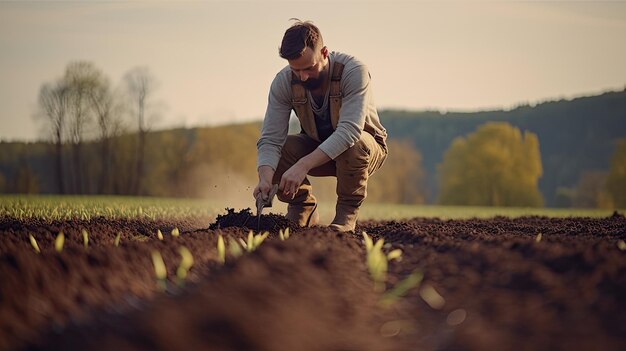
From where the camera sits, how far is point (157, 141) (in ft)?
127

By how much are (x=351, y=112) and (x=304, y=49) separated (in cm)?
70

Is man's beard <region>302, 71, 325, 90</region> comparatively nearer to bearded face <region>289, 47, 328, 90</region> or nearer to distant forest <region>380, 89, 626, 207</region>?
bearded face <region>289, 47, 328, 90</region>

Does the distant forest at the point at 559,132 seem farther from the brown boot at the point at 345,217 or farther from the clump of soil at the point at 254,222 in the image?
the clump of soil at the point at 254,222

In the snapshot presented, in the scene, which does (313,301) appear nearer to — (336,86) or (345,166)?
(345,166)

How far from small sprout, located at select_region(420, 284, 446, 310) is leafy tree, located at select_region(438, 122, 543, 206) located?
131 ft

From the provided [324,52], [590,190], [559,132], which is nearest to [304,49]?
[324,52]

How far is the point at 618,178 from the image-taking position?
35.3 m

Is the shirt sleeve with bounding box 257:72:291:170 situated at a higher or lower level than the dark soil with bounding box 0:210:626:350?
higher

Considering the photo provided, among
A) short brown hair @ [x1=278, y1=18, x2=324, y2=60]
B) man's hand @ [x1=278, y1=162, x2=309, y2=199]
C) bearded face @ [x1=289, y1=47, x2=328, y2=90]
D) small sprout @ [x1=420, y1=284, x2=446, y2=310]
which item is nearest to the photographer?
small sprout @ [x1=420, y1=284, x2=446, y2=310]

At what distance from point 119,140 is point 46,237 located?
95.4ft

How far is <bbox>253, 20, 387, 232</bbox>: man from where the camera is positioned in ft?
17.4

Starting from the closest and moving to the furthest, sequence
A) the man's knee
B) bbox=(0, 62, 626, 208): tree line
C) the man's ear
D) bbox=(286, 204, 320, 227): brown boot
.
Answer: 1. the man's ear
2. the man's knee
3. bbox=(286, 204, 320, 227): brown boot
4. bbox=(0, 62, 626, 208): tree line

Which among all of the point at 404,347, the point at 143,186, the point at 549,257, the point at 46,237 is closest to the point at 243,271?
the point at 404,347

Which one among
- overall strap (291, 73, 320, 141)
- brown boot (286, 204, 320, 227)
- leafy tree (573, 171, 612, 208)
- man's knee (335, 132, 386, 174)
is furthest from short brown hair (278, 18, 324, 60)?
leafy tree (573, 171, 612, 208)
